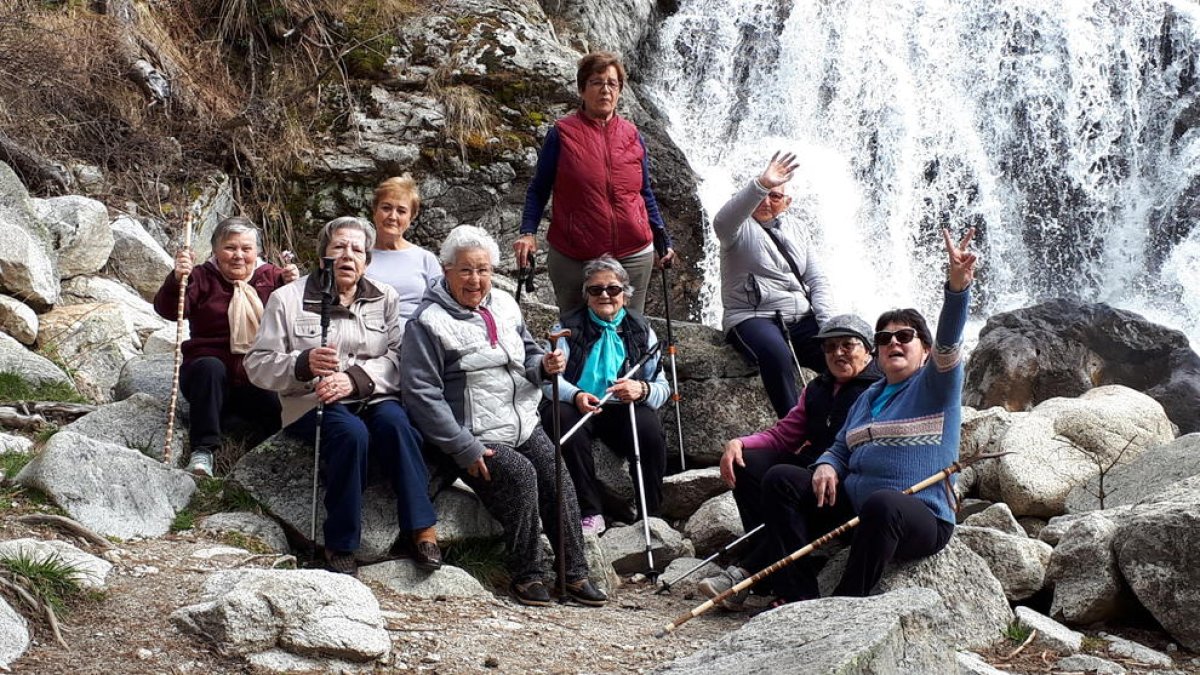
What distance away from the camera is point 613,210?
24.8 feet

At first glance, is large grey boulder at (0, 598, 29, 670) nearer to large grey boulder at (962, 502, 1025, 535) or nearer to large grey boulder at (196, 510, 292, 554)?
large grey boulder at (196, 510, 292, 554)

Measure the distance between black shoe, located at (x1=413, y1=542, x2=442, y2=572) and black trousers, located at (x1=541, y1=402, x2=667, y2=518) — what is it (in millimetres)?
1217

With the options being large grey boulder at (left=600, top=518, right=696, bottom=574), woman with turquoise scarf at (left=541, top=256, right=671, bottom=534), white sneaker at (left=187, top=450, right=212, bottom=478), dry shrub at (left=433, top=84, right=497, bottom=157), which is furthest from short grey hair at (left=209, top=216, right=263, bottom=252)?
dry shrub at (left=433, top=84, right=497, bottom=157)

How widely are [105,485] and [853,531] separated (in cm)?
364

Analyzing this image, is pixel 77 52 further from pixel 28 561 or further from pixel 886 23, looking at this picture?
pixel 886 23

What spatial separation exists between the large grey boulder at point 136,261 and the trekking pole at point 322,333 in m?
4.86

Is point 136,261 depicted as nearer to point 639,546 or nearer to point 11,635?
point 639,546

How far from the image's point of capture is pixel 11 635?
4117mm

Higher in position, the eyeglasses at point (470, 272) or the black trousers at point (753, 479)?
the eyeglasses at point (470, 272)

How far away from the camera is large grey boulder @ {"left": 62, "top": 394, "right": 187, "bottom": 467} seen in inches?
257

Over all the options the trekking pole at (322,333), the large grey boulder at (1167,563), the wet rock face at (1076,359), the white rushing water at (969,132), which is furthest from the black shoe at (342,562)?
the white rushing water at (969,132)

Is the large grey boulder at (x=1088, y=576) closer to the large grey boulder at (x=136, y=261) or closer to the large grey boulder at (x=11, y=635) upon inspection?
the large grey boulder at (x=11, y=635)

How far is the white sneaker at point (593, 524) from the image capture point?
22.0 ft

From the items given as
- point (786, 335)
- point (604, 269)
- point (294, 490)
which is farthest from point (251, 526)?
point (786, 335)
